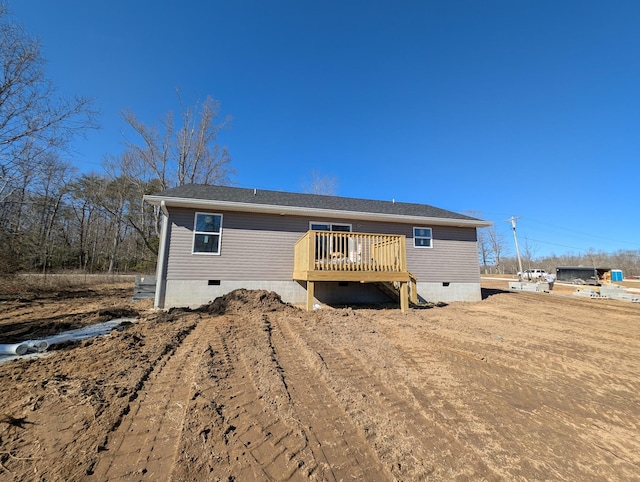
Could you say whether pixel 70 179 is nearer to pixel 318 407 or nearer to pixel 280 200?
pixel 280 200

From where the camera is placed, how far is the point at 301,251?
8594 millimetres

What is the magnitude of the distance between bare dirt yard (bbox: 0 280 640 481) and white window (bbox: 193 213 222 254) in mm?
3579

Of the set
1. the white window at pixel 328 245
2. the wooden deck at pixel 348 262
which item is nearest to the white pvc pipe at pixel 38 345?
the wooden deck at pixel 348 262

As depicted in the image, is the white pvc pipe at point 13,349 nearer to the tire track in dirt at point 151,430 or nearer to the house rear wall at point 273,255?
the tire track in dirt at point 151,430

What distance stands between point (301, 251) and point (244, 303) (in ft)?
7.72

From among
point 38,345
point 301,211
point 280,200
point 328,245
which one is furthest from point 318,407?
point 280,200

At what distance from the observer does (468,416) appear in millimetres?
2580

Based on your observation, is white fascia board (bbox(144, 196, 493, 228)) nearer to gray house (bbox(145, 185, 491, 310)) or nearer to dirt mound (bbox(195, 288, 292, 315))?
gray house (bbox(145, 185, 491, 310))

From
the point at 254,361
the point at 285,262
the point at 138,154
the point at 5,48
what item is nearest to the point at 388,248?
the point at 285,262

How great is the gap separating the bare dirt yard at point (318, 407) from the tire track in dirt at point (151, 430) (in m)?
0.01

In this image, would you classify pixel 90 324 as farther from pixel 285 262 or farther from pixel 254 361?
pixel 285 262

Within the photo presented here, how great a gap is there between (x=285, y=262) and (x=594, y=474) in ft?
26.8

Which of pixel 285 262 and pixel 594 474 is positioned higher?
pixel 285 262

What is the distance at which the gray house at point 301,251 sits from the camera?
8133mm
